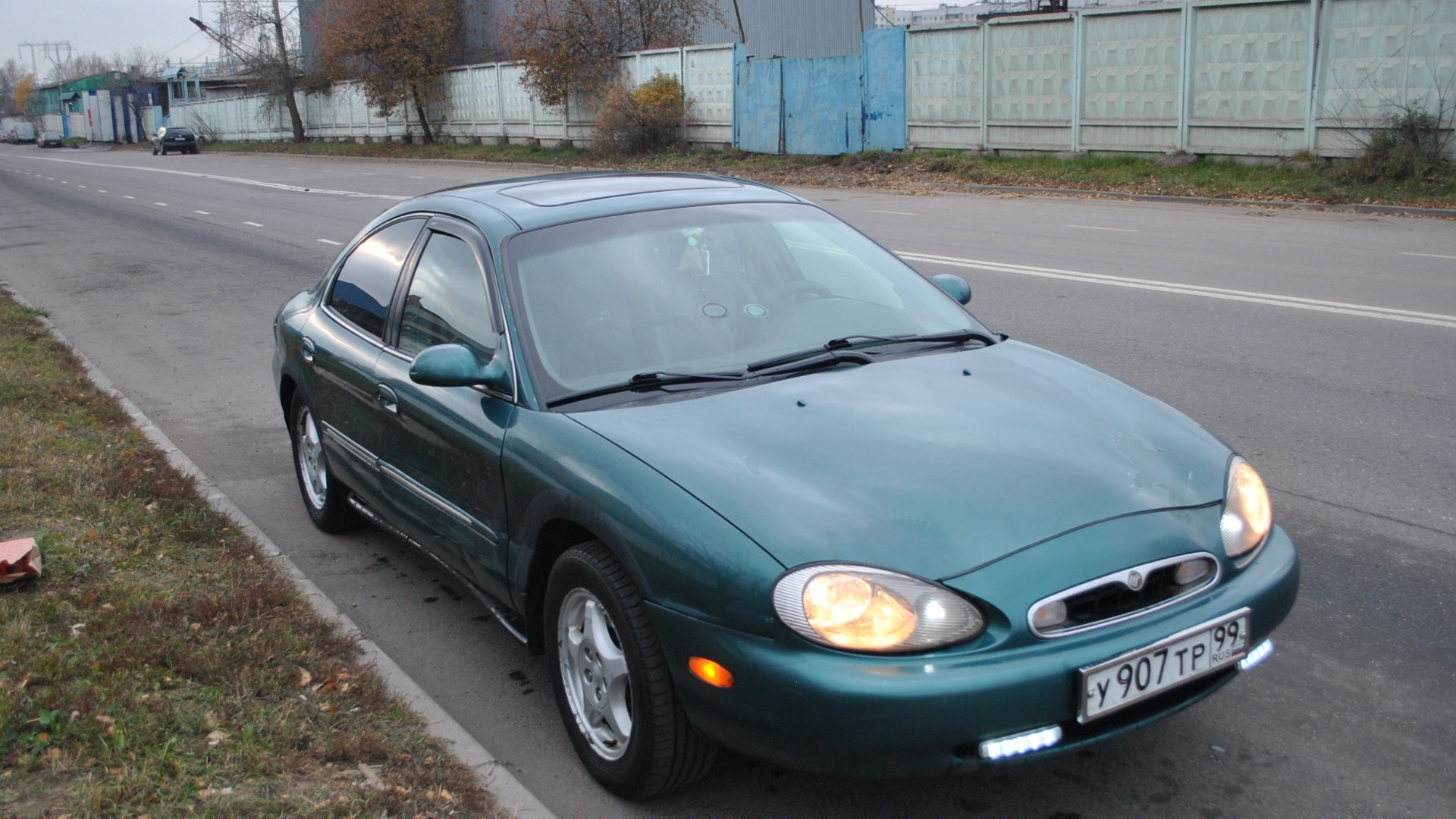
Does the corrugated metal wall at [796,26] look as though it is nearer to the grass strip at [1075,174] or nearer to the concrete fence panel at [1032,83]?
the grass strip at [1075,174]

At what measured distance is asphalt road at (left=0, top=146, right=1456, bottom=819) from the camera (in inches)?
125

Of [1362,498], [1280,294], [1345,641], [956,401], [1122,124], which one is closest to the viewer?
[956,401]

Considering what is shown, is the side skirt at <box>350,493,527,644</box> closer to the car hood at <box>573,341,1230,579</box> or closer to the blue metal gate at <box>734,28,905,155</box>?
the car hood at <box>573,341,1230,579</box>

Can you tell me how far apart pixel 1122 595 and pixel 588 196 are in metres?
2.34

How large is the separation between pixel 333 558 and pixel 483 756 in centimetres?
219

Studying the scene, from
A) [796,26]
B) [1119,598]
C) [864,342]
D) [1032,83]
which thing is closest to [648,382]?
[864,342]

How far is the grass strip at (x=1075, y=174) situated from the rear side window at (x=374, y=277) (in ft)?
52.5

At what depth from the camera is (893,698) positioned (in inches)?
100

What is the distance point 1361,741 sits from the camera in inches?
130

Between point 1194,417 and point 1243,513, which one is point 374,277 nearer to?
point 1243,513

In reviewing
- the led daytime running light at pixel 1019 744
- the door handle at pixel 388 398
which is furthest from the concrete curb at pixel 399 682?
the led daytime running light at pixel 1019 744

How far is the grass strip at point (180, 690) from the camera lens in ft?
9.87

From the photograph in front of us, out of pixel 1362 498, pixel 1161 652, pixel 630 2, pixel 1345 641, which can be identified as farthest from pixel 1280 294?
pixel 630 2

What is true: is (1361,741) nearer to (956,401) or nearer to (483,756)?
(956,401)
